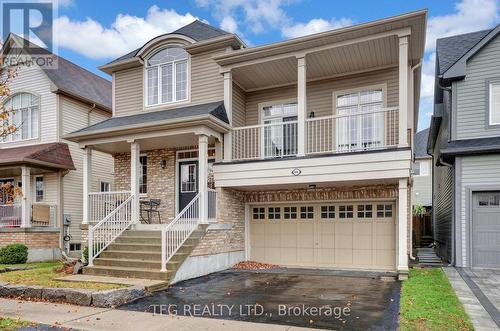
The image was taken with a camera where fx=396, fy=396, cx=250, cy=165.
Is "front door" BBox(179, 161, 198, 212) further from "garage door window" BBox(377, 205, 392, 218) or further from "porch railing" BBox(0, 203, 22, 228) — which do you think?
"porch railing" BBox(0, 203, 22, 228)

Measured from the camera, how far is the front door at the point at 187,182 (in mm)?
13047

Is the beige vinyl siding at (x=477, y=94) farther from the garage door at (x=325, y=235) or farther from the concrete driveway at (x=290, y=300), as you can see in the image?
the concrete driveway at (x=290, y=300)

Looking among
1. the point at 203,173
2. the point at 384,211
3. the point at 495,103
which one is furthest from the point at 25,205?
the point at 495,103

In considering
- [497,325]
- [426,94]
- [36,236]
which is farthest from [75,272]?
[426,94]

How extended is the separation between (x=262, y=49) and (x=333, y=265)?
6.57 m

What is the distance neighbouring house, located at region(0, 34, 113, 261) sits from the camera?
49.3 feet

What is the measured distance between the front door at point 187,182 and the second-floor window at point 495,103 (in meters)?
8.82

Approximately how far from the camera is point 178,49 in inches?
535

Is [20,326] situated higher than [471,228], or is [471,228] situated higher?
[471,228]

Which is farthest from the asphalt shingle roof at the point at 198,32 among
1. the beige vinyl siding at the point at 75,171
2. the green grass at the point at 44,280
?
the green grass at the point at 44,280

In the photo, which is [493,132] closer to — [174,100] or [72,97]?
[174,100]

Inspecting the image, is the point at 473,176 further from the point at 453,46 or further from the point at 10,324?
the point at 10,324

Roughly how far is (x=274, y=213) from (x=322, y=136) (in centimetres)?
286

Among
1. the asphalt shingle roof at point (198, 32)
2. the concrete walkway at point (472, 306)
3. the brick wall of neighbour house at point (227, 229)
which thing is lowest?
the concrete walkway at point (472, 306)
